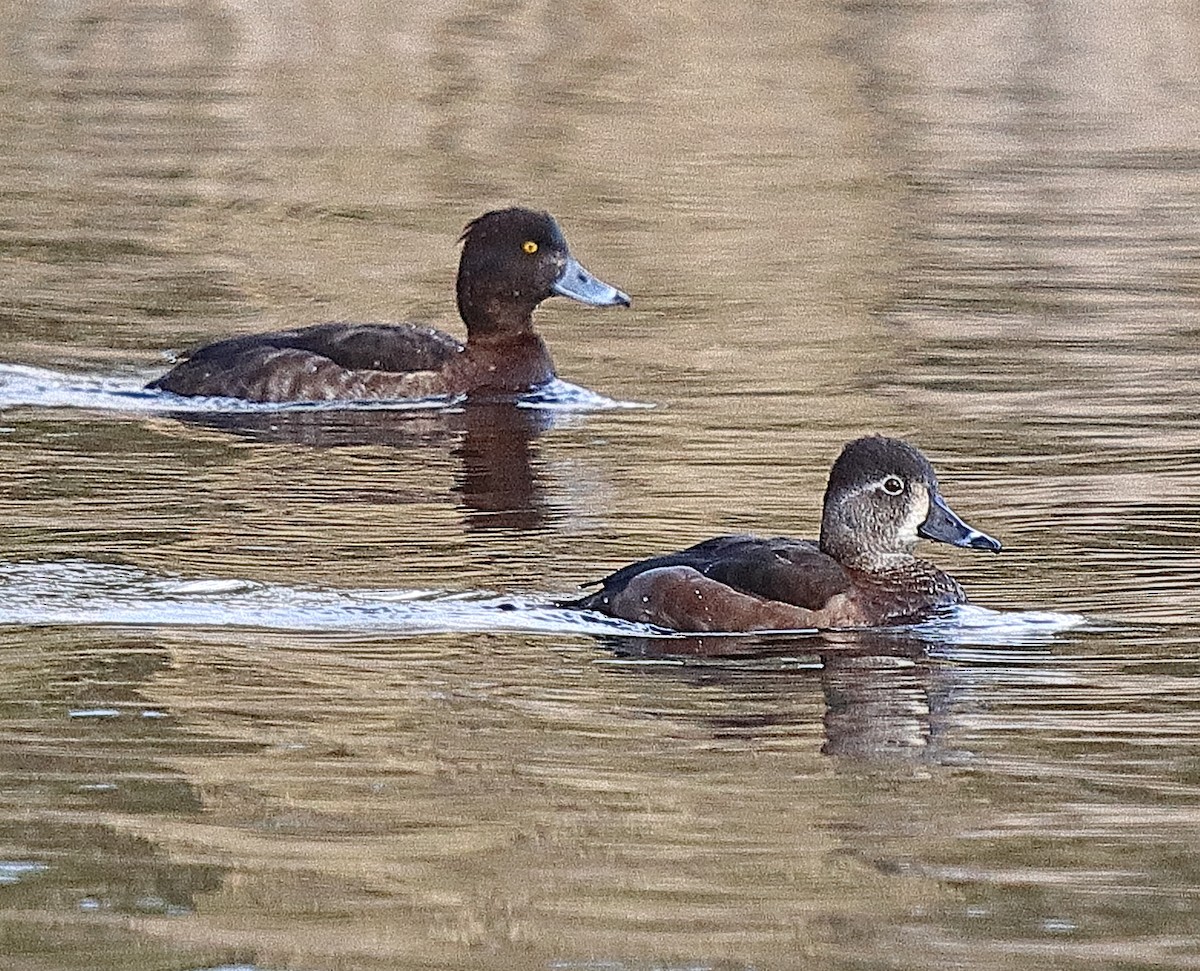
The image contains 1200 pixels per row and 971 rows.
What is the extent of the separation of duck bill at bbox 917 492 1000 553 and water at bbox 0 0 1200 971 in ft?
0.86

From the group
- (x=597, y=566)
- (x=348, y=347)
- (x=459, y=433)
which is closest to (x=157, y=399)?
(x=348, y=347)

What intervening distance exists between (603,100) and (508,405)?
1415 centimetres

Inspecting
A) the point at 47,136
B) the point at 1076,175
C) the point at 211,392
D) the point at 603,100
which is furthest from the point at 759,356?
the point at 603,100

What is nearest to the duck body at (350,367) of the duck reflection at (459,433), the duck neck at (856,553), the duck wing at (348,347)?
the duck wing at (348,347)

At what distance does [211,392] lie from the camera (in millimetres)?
14453

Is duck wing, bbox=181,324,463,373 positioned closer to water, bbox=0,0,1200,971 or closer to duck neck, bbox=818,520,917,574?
water, bbox=0,0,1200,971

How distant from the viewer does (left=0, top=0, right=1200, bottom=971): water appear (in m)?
6.61

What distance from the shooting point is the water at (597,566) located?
21.7ft

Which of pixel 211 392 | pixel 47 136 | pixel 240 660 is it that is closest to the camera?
pixel 240 660

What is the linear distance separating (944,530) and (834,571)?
16.8 inches

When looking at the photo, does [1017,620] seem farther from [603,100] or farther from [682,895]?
[603,100]

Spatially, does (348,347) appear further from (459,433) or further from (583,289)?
(583,289)

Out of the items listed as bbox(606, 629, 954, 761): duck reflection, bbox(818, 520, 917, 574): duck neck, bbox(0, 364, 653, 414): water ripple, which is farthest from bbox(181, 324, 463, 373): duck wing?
bbox(606, 629, 954, 761): duck reflection

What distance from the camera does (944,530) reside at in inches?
380
